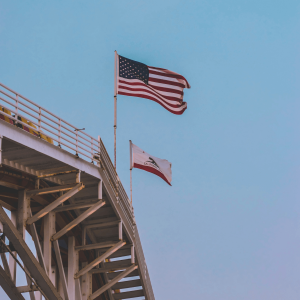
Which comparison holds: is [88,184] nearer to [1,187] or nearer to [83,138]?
[83,138]

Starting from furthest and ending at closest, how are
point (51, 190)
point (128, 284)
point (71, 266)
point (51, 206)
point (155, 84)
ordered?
point (128, 284), point (155, 84), point (71, 266), point (51, 190), point (51, 206)

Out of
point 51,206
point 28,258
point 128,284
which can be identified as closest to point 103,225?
point 128,284

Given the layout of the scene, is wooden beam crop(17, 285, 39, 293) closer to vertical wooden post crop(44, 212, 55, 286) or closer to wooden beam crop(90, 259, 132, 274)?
vertical wooden post crop(44, 212, 55, 286)

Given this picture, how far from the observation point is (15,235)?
18.2 meters

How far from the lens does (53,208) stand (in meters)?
19.5

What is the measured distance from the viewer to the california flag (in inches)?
1113

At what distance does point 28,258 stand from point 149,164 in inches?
442

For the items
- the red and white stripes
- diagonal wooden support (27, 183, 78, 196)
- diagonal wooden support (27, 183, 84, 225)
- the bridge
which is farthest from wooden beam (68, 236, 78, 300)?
the red and white stripes

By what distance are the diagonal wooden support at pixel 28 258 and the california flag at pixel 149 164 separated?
968cm

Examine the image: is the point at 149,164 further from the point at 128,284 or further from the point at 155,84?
the point at 128,284

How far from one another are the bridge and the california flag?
2.46 metres

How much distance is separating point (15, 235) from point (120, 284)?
12427mm

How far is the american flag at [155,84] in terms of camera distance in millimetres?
26969

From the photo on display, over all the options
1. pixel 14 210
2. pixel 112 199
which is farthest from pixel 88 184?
pixel 14 210
